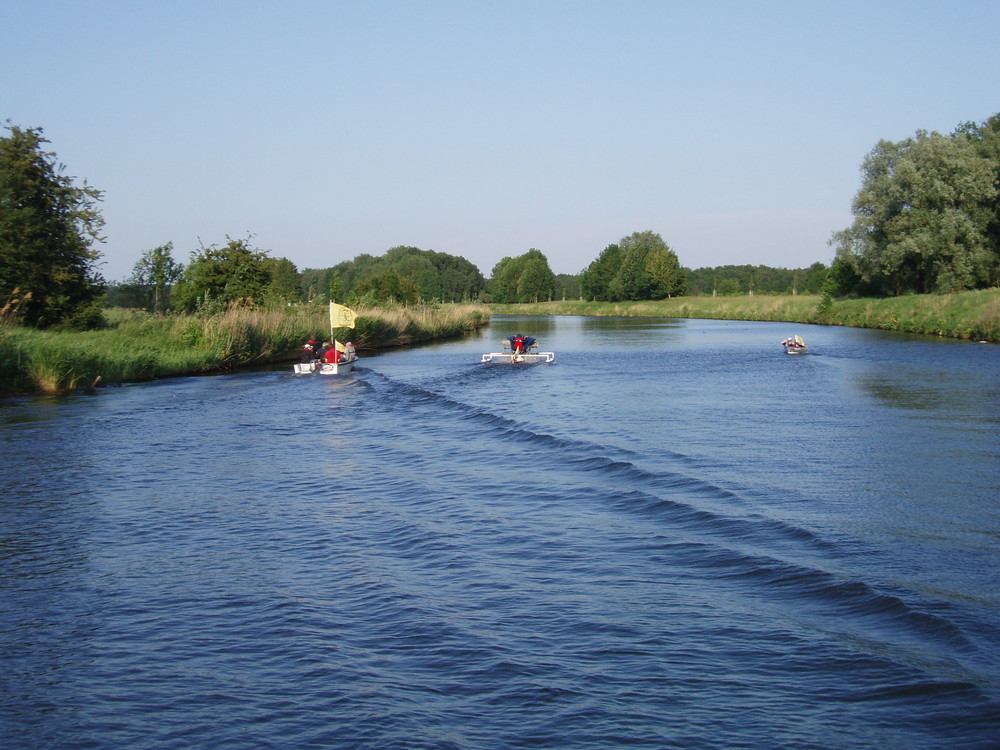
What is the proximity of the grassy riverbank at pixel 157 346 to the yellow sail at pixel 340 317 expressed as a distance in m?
2.86

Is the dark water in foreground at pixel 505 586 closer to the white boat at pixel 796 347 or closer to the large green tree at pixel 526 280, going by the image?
the white boat at pixel 796 347

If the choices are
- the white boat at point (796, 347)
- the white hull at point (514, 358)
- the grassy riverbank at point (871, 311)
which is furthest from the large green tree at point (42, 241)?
the grassy riverbank at point (871, 311)

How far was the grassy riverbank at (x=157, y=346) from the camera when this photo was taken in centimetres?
2312

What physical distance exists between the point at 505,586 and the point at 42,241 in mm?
25199

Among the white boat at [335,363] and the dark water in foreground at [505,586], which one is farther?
the white boat at [335,363]

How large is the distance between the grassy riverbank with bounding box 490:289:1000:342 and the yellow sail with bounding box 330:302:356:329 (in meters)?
26.6

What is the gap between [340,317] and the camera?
3466 centimetres

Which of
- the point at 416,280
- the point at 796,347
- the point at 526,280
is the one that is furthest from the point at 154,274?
the point at 526,280

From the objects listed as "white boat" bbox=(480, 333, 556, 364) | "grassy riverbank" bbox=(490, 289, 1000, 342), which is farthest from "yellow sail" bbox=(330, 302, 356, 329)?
"grassy riverbank" bbox=(490, 289, 1000, 342)

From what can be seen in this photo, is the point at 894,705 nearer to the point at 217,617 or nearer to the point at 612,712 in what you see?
the point at 612,712

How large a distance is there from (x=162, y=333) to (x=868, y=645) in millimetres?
28626

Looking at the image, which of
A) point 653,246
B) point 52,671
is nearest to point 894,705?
point 52,671

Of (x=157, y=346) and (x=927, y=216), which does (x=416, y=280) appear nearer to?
(x=927, y=216)

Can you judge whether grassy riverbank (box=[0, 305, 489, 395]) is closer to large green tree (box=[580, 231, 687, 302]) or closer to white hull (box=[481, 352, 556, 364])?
white hull (box=[481, 352, 556, 364])
